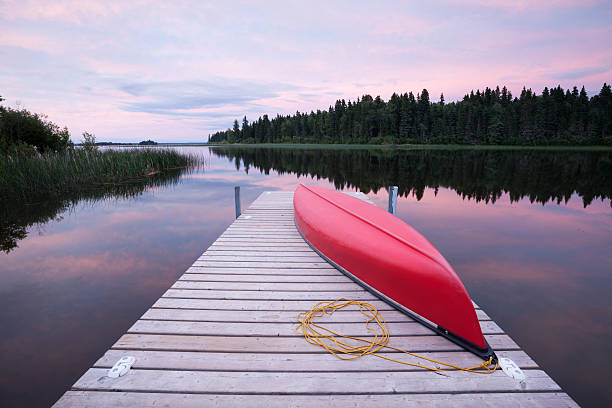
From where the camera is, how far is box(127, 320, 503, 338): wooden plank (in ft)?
7.25

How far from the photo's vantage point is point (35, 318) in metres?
3.41

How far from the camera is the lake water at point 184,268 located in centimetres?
283

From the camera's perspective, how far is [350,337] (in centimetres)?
216

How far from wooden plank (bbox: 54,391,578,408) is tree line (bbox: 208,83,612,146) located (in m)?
61.3

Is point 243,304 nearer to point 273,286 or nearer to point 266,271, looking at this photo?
point 273,286

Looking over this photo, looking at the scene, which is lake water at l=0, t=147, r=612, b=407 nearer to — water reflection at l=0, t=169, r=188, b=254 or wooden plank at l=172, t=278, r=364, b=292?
water reflection at l=0, t=169, r=188, b=254

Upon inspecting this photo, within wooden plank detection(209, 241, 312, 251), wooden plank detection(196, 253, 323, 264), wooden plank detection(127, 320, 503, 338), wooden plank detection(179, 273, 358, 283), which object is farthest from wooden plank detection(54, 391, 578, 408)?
wooden plank detection(209, 241, 312, 251)

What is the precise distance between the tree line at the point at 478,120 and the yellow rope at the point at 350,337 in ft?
199

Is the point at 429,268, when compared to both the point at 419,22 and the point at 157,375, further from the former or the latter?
the point at 419,22

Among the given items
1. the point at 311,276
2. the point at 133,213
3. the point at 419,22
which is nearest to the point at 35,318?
the point at 311,276

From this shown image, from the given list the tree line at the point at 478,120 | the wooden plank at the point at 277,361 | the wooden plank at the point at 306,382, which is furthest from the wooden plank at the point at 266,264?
the tree line at the point at 478,120

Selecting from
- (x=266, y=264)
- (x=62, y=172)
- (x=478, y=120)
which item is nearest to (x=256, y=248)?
(x=266, y=264)

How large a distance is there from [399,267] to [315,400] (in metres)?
1.28

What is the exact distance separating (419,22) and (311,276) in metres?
17.1
